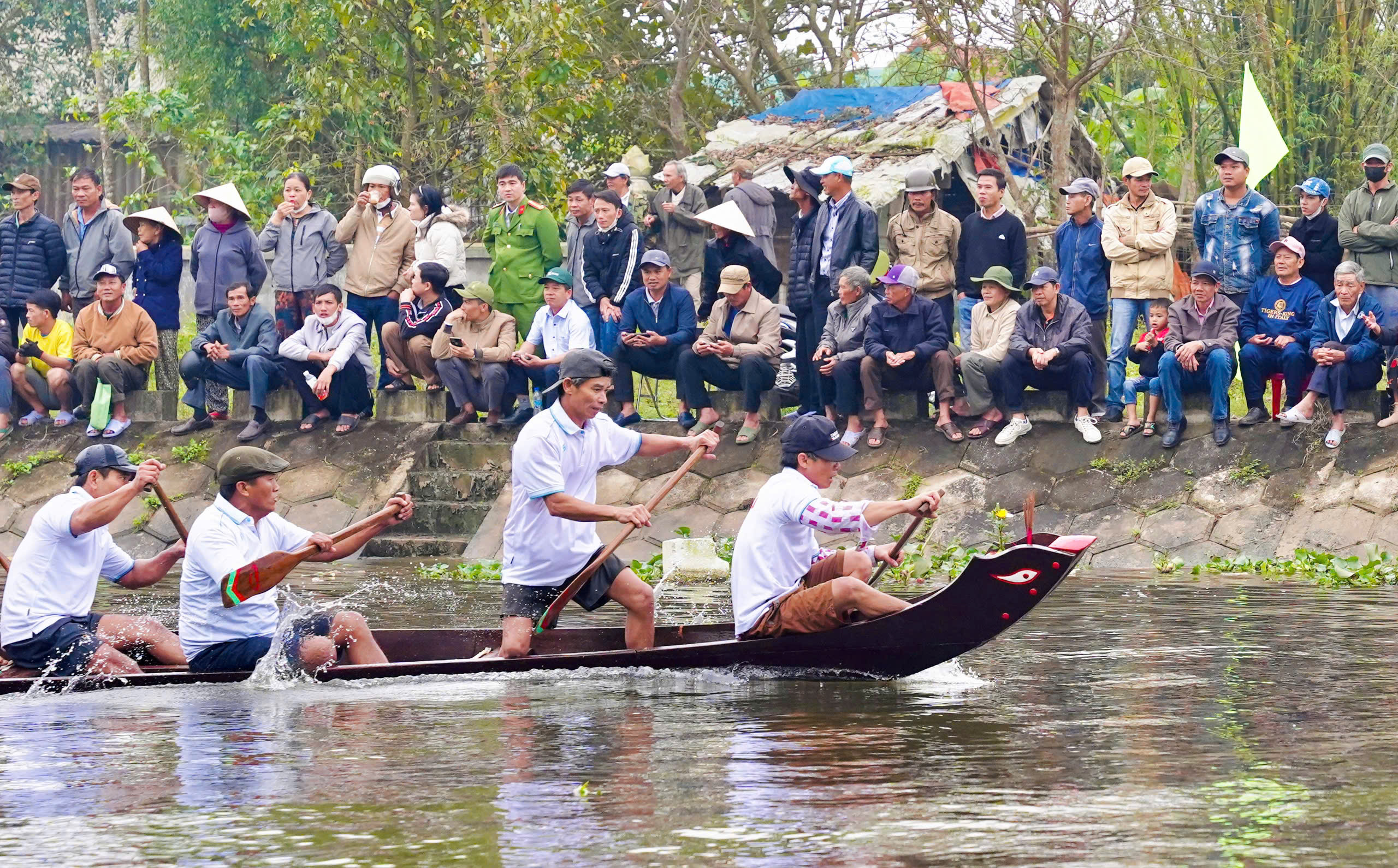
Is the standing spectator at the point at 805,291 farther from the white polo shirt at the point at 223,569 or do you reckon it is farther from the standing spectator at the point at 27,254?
the standing spectator at the point at 27,254

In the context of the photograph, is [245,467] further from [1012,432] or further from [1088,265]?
[1088,265]

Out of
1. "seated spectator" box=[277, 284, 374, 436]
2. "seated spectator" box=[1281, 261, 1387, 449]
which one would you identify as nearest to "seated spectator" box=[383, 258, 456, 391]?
"seated spectator" box=[277, 284, 374, 436]

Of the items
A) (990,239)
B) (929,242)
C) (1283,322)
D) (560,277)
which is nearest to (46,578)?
(560,277)

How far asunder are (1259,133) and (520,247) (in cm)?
655

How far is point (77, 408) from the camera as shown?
59.6ft

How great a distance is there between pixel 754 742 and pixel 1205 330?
7.40 metres

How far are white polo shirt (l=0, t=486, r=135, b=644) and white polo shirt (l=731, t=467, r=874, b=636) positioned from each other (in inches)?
127

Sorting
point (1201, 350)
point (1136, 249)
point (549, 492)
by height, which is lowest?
point (549, 492)

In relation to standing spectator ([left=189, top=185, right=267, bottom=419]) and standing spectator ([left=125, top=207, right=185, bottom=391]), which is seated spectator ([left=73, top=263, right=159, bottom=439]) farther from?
standing spectator ([left=189, top=185, right=267, bottom=419])

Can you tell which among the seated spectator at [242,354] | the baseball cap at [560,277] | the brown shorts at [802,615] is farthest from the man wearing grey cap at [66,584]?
the seated spectator at [242,354]

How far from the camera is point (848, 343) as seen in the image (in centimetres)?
1517

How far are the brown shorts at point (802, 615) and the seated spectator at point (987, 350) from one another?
18.6ft

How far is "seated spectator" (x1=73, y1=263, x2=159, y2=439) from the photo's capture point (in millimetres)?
17453

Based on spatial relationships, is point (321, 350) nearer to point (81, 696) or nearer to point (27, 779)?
point (81, 696)
